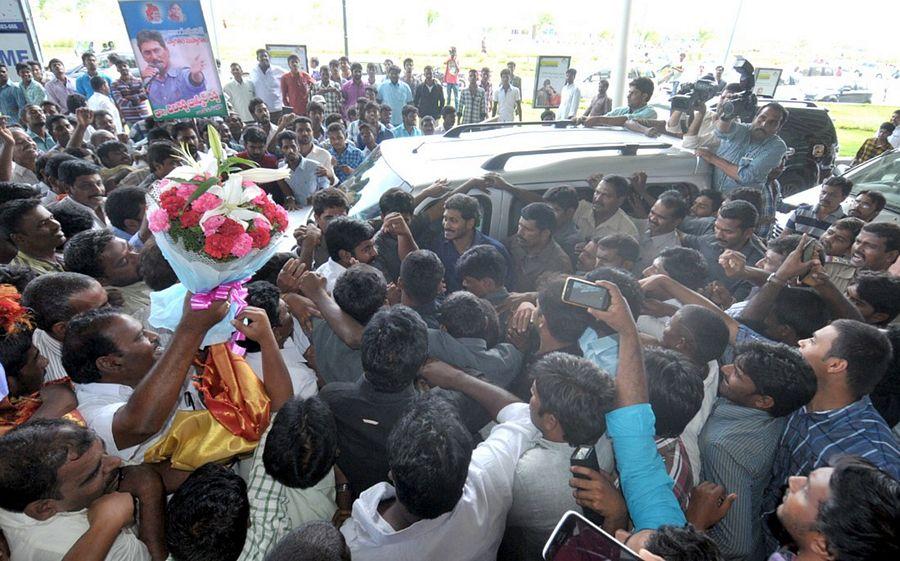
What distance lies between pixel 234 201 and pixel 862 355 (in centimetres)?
279

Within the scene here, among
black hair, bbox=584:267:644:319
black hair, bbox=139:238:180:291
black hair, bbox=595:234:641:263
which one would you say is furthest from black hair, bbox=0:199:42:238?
black hair, bbox=595:234:641:263

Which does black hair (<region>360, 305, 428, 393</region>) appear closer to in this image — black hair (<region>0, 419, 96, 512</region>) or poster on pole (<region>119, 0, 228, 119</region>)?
black hair (<region>0, 419, 96, 512</region>)

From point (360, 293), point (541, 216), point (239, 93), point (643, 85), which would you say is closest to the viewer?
point (360, 293)

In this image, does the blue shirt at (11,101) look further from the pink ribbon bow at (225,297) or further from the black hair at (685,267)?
the black hair at (685,267)

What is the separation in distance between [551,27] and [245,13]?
32004 mm

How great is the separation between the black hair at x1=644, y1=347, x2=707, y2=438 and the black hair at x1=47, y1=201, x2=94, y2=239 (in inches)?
168

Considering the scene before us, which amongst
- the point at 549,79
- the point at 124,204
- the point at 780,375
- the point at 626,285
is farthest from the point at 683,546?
the point at 549,79

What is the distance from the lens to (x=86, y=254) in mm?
3141

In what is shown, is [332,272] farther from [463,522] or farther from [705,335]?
[705,335]

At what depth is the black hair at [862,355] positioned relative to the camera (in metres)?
2.16

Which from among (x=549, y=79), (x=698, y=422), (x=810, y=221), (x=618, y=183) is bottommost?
(x=810, y=221)

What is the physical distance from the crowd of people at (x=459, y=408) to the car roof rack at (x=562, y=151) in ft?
2.26

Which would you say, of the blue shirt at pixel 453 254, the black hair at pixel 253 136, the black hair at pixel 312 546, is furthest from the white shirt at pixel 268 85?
the black hair at pixel 312 546

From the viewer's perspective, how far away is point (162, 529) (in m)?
1.86
